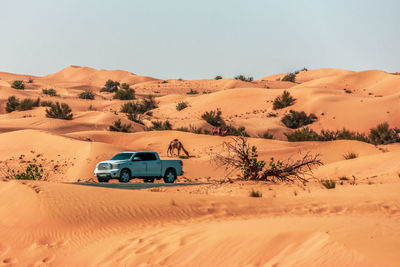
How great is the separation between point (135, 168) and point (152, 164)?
32.8 inches

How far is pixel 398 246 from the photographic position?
23.0 feet

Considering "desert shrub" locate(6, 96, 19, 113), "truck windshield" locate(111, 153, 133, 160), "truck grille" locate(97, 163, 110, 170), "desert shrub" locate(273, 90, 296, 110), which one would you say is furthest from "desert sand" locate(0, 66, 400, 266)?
"desert shrub" locate(273, 90, 296, 110)

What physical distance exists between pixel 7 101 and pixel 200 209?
54678 millimetres

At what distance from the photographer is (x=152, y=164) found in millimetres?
22359

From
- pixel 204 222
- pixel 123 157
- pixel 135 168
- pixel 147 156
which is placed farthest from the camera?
pixel 147 156

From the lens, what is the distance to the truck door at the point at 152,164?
22.3 m

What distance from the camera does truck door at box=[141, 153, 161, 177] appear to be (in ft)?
73.1

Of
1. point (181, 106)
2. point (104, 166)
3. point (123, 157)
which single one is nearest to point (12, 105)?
point (181, 106)

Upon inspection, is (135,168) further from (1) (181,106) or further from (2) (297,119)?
(1) (181,106)

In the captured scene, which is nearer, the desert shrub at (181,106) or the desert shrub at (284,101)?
the desert shrub at (284,101)

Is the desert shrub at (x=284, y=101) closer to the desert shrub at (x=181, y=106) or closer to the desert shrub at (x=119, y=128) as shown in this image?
the desert shrub at (x=181, y=106)

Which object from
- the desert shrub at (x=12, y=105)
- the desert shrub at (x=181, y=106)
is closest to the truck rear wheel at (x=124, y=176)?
the desert shrub at (x=12, y=105)

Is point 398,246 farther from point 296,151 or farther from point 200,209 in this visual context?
point 296,151

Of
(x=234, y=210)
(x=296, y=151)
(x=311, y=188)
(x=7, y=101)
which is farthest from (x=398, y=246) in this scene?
(x=7, y=101)
